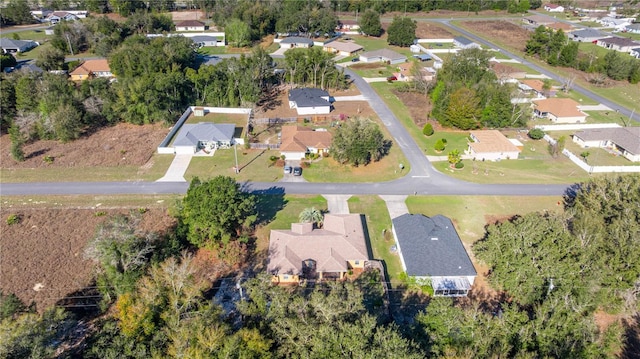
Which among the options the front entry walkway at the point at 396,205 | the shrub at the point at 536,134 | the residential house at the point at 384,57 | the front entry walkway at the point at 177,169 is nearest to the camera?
the front entry walkway at the point at 396,205

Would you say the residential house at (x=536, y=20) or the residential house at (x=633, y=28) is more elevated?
the residential house at (x=536, y=20)

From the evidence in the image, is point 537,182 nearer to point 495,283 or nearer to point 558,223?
point 558,223

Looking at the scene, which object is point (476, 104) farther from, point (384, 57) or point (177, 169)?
point (177, 169)

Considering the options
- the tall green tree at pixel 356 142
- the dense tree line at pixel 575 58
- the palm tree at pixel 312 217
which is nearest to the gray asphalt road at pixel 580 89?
the dense tree line at pixel 575 58

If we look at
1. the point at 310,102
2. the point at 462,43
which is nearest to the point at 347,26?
the point at 462,43

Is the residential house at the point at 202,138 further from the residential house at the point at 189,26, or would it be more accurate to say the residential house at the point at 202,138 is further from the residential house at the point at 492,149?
the residential house at the point at 189,26

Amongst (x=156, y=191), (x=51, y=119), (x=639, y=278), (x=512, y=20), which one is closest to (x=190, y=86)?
(x=51, y=119)

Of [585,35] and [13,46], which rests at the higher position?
[585,35]
